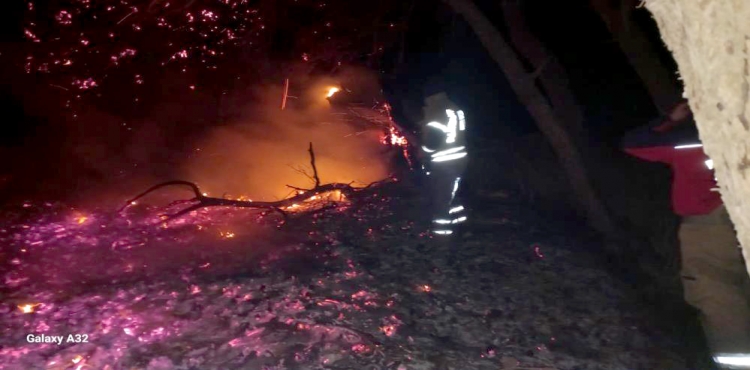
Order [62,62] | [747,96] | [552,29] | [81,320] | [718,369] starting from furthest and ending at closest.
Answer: [62,62] → [552,29] → [81,320] → [718,369] → [747,96]

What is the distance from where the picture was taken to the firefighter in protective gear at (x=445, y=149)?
17.1ft

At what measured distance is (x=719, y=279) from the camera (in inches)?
127

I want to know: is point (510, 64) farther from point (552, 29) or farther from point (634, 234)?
point (552, 29)

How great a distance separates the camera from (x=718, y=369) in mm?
3281

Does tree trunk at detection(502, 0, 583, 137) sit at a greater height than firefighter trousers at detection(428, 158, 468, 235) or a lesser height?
greater

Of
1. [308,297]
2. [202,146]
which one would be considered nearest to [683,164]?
[308,297]

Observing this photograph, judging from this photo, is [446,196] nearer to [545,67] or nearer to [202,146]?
[545,67]

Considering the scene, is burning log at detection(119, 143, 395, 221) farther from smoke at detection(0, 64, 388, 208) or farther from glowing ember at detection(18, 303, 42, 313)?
glowing ember at detection(18, 303, 42, 313)

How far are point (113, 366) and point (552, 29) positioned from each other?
5.95 m

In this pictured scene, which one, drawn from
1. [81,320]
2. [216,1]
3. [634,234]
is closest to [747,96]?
[81,320]

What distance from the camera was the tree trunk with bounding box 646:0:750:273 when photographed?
3.43 feet

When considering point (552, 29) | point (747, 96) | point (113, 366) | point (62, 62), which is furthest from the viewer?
point (62, 62)

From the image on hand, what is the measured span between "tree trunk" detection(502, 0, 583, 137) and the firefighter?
7.44ft

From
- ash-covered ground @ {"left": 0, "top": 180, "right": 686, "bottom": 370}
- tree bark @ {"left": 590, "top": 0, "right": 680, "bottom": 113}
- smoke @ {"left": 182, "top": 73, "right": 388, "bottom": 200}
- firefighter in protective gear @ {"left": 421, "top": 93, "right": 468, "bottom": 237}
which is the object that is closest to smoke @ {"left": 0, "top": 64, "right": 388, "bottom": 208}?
smoke @ {"left": 182, "top": 73, "right": 388, "bottom": 200}
